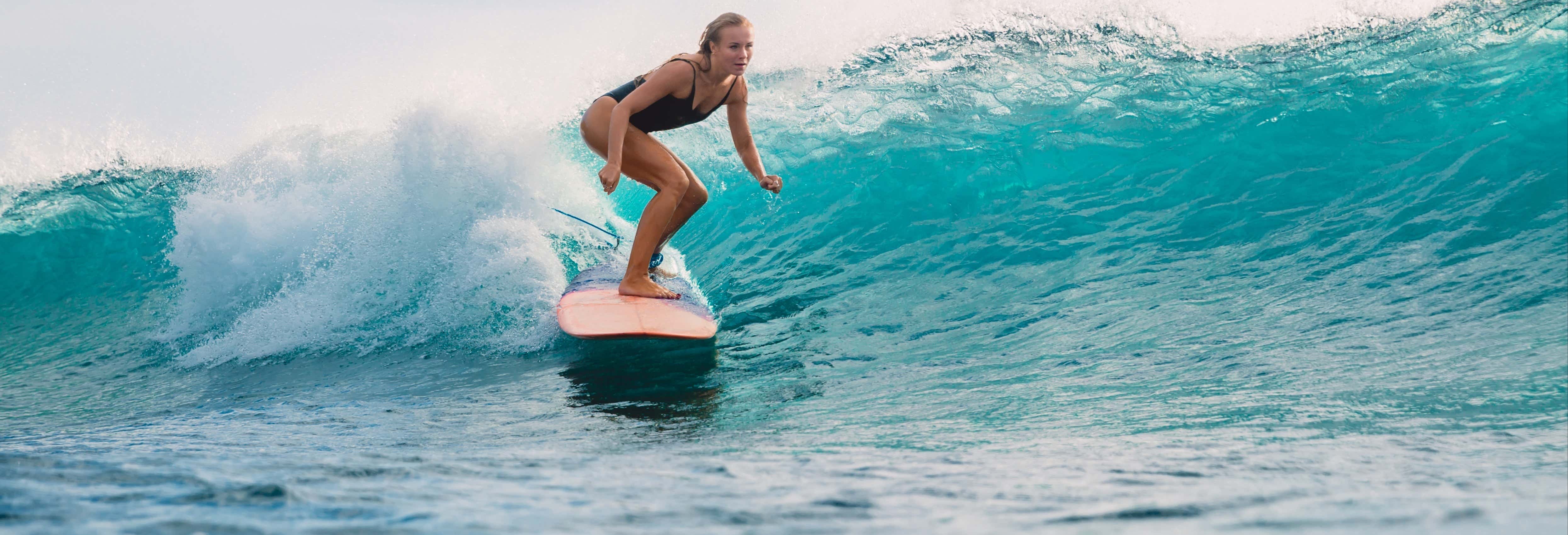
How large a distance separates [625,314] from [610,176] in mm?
743

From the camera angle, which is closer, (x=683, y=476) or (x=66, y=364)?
(x=683, y=476)

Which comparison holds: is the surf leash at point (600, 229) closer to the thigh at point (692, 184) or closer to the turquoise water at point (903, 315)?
the turquoise water at point (903, 315)

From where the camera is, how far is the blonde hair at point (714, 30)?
4312mm

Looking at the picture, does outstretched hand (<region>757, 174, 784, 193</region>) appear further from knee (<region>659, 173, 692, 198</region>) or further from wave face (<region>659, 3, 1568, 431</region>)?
wave face (<region>659, 3, 1568, 431</region>)

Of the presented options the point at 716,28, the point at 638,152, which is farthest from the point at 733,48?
the point at 638,152

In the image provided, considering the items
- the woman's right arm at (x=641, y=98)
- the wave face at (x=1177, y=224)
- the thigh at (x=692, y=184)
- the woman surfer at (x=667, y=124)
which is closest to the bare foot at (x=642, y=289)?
the woman surfer at (x=667, y=124)

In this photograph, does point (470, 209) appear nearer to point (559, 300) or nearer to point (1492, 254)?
point (559, 300)

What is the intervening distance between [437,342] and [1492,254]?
18.9ft

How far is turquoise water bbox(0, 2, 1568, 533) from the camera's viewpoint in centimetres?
182

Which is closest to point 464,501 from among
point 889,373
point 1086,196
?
point 889,373

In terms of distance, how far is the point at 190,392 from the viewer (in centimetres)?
487

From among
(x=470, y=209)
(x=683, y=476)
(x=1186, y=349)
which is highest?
(x=470, y=209)

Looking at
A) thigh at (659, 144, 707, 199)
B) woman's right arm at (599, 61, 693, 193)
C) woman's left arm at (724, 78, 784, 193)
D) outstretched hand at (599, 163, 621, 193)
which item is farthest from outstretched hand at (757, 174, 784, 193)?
outstretched hand at (599, 163, 621, 193)

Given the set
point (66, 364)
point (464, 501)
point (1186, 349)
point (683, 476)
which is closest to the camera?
point (464, 501)
